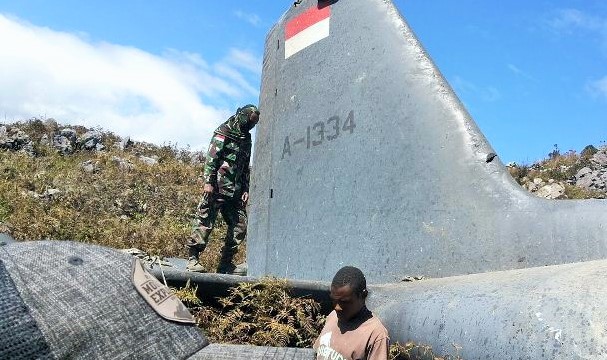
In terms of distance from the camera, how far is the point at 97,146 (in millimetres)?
16188

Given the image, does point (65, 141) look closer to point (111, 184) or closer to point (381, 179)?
point (111, 184)

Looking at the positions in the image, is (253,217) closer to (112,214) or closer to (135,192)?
(112,214)

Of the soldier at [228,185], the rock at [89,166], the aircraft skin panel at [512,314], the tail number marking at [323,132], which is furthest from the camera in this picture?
the rock at [89,166]

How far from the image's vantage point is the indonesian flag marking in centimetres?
410

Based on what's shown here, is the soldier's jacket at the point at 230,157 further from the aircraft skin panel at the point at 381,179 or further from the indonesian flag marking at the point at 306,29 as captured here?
the indonesian flag marking at the point at 306,29

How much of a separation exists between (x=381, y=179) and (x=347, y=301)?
1.01 metres

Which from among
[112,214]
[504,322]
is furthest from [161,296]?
[112,214]

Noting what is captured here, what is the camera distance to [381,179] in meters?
3.46

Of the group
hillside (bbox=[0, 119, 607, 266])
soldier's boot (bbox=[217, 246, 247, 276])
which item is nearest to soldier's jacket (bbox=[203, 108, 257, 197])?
soldier's boot (bbox=[217, 246, 247, 276])

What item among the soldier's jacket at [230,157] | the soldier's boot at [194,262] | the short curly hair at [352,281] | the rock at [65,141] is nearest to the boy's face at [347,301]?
the short curly hair at [352,281]

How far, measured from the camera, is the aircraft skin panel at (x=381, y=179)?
2.83 metres

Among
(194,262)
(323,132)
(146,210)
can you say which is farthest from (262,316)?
(146,210)

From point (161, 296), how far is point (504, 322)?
1265mm

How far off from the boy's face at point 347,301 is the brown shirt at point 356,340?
0.12ft
